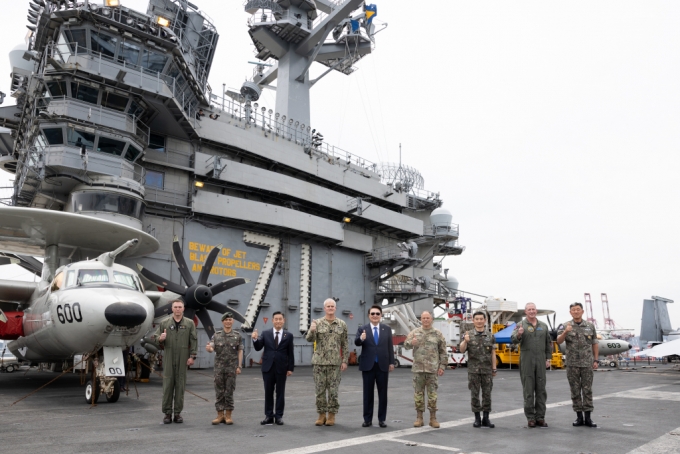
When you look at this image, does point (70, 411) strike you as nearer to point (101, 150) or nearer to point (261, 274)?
point (101, 150)

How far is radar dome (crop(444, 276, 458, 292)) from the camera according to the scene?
53338 mm

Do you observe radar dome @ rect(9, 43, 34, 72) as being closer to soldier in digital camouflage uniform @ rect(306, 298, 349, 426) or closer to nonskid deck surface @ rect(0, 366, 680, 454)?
nonskid deck surface @ rect(0, 366, 680, 454)

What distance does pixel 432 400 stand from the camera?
896 cm

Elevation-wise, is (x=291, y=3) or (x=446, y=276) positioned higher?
(x=291, y=3)

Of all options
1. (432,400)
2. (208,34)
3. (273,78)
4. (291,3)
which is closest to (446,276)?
(273,78)

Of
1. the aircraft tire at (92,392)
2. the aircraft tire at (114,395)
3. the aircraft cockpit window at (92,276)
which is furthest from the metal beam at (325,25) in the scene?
the aircraft tire at (92,392)

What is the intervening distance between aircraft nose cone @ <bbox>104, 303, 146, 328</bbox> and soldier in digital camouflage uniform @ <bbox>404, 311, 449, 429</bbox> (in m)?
6.41

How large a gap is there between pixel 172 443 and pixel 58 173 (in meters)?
19.4

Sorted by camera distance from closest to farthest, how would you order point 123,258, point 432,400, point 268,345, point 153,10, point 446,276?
point 432,400
point 268,345
point 123,258
point 153,10
point 446,276

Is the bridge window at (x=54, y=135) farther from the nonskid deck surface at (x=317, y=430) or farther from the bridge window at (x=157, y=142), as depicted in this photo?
the nonskid deck surface at (x=317, y=430)

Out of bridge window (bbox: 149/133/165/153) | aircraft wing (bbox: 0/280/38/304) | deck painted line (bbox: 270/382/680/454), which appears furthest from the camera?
bridge window (bbox: 149/133/165/153)

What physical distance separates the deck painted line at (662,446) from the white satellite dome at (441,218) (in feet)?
128

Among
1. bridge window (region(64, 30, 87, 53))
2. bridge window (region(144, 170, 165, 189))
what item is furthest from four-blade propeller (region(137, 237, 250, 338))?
bridge window (region(64, 30, 87, 53))

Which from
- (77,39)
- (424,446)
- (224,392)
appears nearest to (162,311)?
(224,392)
